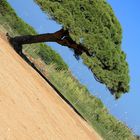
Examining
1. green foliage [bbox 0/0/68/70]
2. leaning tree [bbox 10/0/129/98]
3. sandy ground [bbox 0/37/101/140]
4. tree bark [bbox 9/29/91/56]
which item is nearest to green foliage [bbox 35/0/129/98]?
leaning tree [bbox 10/0/129/98]

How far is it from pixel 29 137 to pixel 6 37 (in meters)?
10.7

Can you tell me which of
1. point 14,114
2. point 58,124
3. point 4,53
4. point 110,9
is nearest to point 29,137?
point 14,114

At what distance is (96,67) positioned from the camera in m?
18.0

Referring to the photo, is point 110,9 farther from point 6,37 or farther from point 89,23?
point 6,37

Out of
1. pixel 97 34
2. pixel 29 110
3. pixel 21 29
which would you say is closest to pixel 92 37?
pixel 97 34

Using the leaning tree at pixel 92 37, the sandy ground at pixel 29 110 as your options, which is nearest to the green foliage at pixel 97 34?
the leaning tree at pixel 92 37

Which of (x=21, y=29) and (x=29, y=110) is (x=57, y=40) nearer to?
(x=29, y=110)

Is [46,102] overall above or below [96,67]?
below

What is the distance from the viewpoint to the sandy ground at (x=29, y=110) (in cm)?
959

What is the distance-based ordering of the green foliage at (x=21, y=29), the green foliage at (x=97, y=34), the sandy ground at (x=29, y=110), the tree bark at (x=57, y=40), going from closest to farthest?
the sandy ground at (x=29, y=110)
the green foliage at (x=97, y=34)
the tree bark at (x=57, y=40)
the green foliage at (x=21, y=29)

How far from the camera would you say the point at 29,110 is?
37.2 ft

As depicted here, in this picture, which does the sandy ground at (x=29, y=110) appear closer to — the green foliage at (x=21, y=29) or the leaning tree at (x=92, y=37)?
the leaning tree at (x=92, y=37)

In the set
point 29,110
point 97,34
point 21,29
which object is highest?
point 21,29

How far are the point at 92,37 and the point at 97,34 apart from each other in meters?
0.45
